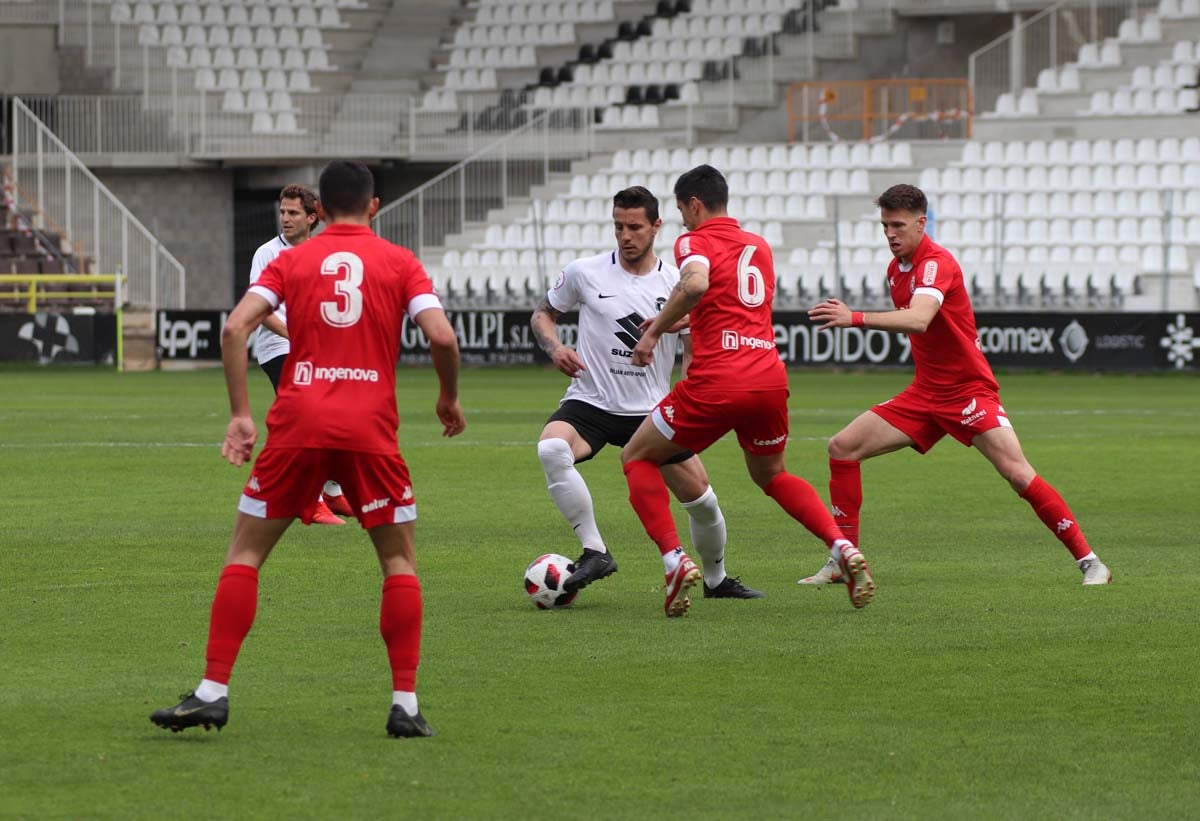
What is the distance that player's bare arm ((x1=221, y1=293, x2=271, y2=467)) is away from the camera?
241 inches

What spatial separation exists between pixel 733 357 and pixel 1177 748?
3200 millimetres

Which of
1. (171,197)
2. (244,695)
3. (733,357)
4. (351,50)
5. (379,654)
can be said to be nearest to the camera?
(244,695)

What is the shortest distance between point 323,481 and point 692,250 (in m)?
2.87

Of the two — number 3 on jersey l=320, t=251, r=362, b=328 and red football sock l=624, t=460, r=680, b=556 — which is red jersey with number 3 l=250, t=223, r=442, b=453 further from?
red football sock l=624, t=460, r=680, b=556

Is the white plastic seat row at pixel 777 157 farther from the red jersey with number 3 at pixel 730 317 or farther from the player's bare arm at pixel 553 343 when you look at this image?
the red jersey with number 3 at pixel 730 317

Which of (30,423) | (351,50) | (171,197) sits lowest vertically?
(30,423)

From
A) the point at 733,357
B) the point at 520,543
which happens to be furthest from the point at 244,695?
the point at 520,543

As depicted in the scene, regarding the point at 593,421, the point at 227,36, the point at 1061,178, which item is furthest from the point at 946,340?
the point at 227,36

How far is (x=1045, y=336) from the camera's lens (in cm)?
3159

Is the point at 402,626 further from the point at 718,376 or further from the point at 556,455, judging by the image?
the point at 556,455

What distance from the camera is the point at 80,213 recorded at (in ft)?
132

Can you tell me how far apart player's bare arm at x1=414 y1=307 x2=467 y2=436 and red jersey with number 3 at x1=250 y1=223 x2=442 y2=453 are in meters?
0.05

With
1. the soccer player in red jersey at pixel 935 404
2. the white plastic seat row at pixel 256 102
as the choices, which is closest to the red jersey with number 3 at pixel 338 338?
the soccer player in red jersey at pixel 935 404

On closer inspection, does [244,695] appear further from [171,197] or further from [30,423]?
[171,197]
